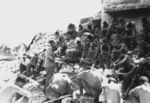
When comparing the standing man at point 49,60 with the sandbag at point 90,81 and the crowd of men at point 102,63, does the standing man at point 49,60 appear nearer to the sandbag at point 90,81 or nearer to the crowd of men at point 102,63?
the crowd of men at point 102,63

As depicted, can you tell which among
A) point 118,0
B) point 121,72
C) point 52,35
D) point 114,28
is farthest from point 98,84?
point 52,35

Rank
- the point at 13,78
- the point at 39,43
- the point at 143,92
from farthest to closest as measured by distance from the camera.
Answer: the point at 39,43
the point at 13,78
the point at 143,92

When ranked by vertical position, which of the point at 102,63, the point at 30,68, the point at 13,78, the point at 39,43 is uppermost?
the point at 39,43

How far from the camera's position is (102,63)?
497 inches

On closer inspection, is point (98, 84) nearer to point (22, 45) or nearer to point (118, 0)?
point (118, 0)

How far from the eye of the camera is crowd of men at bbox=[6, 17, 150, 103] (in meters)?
7.14

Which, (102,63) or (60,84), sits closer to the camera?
(60,84)

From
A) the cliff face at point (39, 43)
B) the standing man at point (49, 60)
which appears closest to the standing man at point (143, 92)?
the standing man at point (49, 60)

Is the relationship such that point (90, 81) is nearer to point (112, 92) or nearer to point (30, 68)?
point (112, 92)

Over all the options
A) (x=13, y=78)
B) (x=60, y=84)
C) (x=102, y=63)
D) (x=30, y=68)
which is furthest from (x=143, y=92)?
(x=13, y=78)

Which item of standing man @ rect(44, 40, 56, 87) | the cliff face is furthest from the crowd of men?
the cliff face

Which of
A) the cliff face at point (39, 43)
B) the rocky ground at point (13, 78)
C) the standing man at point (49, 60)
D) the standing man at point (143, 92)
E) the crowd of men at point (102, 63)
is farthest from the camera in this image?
the cliff face at point (39, 43)

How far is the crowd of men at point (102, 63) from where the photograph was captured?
7142 millimetres

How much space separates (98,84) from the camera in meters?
7.92
